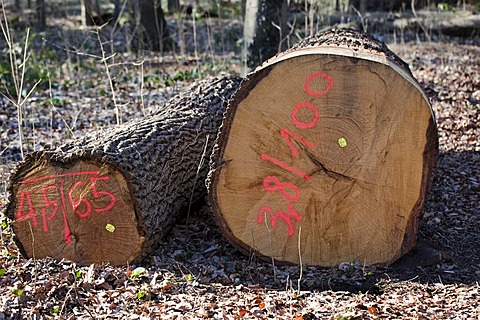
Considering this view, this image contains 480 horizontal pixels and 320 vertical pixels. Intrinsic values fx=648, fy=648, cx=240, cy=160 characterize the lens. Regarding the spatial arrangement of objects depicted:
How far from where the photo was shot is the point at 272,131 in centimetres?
414

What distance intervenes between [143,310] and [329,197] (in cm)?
138

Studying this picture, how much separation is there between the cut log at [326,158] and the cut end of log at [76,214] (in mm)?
615

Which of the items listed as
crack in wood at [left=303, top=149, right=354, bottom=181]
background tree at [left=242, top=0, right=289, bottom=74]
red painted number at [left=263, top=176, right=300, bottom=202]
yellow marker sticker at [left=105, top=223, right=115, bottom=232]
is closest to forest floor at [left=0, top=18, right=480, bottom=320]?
yellow marker sticker at [left=105, top=223, right=115, bottom=232]

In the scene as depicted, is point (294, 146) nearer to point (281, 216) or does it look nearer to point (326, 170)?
point (326, 170)

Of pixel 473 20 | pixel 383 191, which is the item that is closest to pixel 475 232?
pixel 383 191

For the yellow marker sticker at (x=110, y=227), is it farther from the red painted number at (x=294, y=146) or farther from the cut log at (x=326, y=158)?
the red painted number at (x=294, y=146)

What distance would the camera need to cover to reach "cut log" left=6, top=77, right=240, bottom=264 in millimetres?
4082

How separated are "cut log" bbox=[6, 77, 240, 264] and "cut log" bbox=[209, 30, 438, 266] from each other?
1.43 feet

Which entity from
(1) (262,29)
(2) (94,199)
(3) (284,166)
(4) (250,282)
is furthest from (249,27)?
(4) (250,282)

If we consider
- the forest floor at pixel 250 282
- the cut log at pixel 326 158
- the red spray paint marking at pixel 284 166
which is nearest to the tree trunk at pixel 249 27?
the forest floor at pixel 250 282

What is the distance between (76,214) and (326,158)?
5.39 ft

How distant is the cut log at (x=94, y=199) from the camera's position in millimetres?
4082

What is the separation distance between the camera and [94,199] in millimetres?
4105

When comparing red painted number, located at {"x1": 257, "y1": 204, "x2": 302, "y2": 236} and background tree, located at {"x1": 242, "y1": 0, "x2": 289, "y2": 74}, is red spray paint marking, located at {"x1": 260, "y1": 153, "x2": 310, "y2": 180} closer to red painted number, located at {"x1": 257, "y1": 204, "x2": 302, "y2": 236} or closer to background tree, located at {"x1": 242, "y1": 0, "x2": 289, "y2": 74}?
red painted number, located at {"x1": 257, "y1": 204, "x2": 302, "y2": 236}
